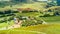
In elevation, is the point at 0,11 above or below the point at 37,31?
above

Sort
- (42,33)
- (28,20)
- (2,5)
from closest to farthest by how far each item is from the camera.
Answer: (42,33), (28,20), (2,5)

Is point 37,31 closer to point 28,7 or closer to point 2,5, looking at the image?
point 28,7

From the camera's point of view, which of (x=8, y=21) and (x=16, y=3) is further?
(x=16, y=3)

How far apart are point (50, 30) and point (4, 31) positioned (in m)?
1.51

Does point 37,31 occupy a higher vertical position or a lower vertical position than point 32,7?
lower

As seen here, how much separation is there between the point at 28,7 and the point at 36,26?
930 mm

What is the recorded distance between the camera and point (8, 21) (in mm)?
6332

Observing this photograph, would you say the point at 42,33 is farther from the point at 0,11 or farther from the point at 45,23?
the point at 0,11

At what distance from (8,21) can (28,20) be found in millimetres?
698

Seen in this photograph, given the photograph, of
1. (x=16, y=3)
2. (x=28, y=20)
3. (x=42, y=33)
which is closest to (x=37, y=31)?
(x=42, y=33)

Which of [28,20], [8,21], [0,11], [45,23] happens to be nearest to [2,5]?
[0,11]

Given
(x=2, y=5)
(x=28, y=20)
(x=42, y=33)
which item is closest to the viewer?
(x=42, y=33)

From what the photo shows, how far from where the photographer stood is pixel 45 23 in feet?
21.1

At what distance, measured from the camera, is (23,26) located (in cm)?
618
